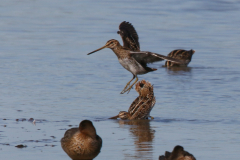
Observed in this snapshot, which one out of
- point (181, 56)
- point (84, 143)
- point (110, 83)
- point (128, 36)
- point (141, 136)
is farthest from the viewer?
point (181, 56)

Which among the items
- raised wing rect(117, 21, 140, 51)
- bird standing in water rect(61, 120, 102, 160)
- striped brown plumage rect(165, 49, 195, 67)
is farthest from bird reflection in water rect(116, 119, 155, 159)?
striped brown plumage rect(165, 49, 195, 67)

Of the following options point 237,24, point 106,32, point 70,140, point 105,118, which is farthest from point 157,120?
point 237,24

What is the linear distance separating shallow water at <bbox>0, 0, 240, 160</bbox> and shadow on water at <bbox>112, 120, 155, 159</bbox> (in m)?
0.02

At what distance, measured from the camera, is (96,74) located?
1567cm

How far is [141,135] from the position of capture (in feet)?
32.1

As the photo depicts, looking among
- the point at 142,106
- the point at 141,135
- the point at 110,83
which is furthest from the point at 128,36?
the point at 141,135

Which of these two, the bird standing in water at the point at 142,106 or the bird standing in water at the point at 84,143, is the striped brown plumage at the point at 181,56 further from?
the bird standing in water at the point at 84,143

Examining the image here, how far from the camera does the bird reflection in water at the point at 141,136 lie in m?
8.49

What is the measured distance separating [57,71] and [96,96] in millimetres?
3208

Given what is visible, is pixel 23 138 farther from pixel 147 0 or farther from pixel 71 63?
pixel 147 0

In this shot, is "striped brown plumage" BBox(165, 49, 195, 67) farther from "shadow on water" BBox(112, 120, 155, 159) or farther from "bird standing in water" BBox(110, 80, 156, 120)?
"shadow on water" BBox(112, 120, 155, 159)

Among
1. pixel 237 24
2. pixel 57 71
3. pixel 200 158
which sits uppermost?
pixel 237 24

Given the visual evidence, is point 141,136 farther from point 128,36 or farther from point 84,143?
point 128,36

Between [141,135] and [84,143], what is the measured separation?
2053 mm
